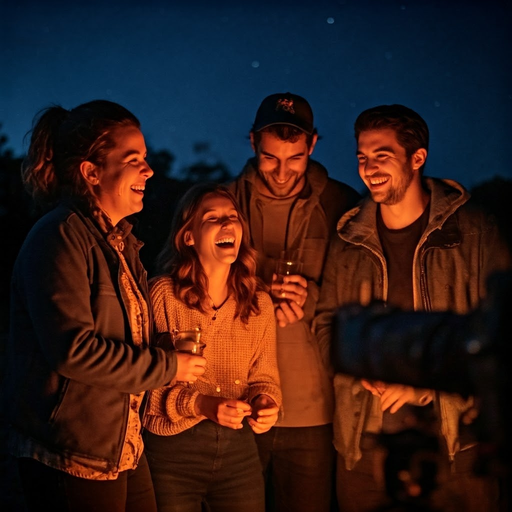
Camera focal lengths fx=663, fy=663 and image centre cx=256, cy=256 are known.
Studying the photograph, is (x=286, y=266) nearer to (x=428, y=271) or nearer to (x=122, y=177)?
(x=428, y=271)

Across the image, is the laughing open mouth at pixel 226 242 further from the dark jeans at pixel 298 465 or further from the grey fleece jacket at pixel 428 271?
the dark jeans at pixel 298 465

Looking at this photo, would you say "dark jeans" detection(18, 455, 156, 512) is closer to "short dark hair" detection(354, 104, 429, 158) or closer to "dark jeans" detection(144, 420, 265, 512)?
"dark jeans" detection(144, 420, 265, 512)

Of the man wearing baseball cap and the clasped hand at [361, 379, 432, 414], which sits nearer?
the clasped hand at [361, 379, 432, 414]

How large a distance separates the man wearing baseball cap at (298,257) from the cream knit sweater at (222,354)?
259 mm

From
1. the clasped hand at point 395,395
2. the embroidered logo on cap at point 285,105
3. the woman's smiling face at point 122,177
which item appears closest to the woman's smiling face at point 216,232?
the woman's smiling face at point 122,177

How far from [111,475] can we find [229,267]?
1.28 metres

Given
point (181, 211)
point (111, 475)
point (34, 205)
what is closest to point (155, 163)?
point (181, 211)

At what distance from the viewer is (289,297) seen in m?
3.43

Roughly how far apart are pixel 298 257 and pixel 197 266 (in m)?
0.55

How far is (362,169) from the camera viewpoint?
3609 millimetres

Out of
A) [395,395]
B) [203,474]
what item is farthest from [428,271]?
[203,474]

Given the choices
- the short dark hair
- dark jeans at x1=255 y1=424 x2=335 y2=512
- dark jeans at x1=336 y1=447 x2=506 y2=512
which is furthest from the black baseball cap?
dark jeans at x1=336 y1=447 x2=506 y2=512

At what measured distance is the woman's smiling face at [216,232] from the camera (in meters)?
3.34

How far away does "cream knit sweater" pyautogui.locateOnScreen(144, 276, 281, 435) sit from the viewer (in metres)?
3.15
